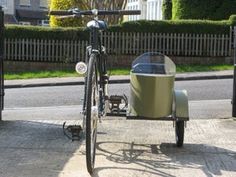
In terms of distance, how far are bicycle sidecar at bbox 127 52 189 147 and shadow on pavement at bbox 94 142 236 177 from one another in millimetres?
306

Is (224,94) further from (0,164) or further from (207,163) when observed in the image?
(0,164)

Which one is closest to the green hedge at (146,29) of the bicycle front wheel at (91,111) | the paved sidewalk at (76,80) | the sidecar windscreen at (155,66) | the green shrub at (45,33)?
the green shrub at (45,33)

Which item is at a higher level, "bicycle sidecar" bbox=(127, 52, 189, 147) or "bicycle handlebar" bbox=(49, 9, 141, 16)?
"bicycle handlebar" bbox=(49, 9, 141, 16)

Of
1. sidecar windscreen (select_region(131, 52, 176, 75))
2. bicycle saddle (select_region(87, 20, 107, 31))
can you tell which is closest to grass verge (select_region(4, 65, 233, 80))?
sidecar windscreen (select_region(131, 52, 176, 75))

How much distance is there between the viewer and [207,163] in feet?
21.4

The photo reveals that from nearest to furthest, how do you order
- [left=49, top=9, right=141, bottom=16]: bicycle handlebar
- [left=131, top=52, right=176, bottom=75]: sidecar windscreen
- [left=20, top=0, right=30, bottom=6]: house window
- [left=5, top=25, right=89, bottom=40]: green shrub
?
[left=49, top=9, right=141, bottom=16]: bicycle handlebar, [left=131, top=52, right=176, bottom=75]: sidecar windscreen, [left=5, top=25, right=89, bottom=40]: green shrub, [left=20, top=0, right=30, bottom=6]: house window

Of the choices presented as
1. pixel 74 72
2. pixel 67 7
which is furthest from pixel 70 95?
pixel 67 7

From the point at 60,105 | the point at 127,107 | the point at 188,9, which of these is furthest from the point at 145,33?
the point at 127,107

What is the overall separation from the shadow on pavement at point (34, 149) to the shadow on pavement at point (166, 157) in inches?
17.7

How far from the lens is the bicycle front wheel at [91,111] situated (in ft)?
18.8

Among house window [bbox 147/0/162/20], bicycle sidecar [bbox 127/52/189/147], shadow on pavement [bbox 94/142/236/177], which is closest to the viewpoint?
shadow on pavement [bbox 94/142/236/177]

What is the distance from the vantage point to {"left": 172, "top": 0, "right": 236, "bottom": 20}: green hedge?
2700 cm

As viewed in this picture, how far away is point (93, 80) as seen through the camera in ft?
20.0

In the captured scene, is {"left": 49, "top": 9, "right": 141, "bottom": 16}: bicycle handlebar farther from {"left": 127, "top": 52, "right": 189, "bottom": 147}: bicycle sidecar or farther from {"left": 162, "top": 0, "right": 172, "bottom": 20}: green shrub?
{"left": 162, "top": 0, "right": 172, "bottom": 20}: green shrub
